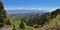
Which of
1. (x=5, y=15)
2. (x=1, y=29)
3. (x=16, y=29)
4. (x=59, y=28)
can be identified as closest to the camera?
(x=59, y=28)

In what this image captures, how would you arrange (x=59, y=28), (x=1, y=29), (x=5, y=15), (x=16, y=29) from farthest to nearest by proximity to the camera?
(x=5, y=15) → (x=1, y=29) → (x=16, y=29) → (x=59, y=28)

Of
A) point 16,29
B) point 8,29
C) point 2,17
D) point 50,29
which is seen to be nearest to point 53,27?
point 50,29

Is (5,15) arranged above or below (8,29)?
above

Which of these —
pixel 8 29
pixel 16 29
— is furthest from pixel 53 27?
pixel 8 29

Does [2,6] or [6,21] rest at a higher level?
[2,6]

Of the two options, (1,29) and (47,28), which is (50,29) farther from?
(1,29)

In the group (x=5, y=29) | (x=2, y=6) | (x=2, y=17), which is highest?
(x=2, y=6)

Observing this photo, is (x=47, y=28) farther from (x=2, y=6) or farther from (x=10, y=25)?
(x=2, y=6)

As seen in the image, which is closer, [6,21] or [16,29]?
[16,29]

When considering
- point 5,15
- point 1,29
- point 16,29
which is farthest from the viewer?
point 5,15
